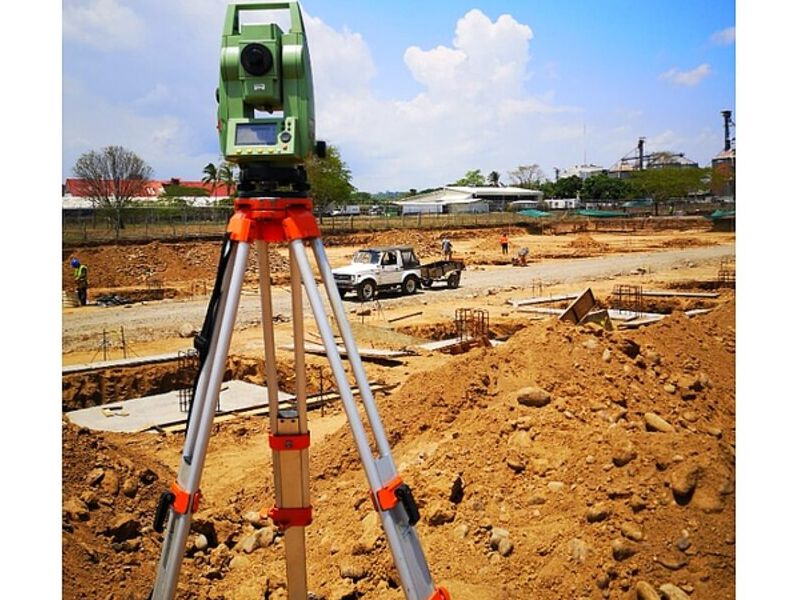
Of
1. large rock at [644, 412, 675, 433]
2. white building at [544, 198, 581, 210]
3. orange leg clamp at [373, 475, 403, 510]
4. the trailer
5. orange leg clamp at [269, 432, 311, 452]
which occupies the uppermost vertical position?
white building at [544, 198, 581, 210]

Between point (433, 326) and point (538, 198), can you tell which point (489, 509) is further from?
point (538, 198)

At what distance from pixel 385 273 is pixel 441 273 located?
2131 mm

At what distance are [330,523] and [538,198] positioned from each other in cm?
5209

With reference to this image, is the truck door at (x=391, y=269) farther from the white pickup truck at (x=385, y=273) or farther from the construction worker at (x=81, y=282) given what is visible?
the construction worker at (x=81, y=282)

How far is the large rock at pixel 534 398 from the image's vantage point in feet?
14.5

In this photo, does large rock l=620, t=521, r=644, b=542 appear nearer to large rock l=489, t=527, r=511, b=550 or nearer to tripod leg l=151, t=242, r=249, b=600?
large rock l=489, t=527, r=511, b=550

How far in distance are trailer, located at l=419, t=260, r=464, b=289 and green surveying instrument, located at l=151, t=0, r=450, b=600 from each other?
15.4 metres

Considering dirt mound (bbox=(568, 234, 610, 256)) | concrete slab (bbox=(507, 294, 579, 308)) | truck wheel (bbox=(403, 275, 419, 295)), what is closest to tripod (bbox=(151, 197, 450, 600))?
concrete slab (bbox=(507, 294, 579, 308))

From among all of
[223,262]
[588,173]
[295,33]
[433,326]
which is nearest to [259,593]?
[223,262]

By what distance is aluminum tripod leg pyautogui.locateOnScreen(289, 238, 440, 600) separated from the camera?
1971 millimetres

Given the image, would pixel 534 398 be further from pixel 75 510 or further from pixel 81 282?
pixel 81 282

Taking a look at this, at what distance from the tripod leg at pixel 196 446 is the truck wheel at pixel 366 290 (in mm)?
13669

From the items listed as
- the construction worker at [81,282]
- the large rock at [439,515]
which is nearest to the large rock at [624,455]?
the large rock at [439,515]

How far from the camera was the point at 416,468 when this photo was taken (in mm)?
4023
